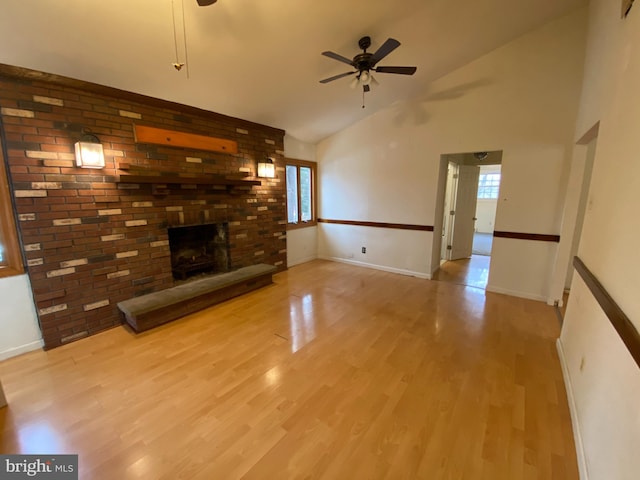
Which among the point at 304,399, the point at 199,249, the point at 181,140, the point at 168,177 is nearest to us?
the point at 304,399

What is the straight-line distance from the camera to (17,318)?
2336mm

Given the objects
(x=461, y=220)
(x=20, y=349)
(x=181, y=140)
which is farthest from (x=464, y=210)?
(x=20, y=349)

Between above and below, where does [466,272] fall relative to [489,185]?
below

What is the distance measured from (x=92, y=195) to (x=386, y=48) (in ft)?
9.92

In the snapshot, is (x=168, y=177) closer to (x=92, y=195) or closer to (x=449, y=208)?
(x=92, y=195)

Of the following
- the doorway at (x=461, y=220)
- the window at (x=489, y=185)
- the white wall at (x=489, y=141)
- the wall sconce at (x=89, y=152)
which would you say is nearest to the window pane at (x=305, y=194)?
the white wall at (x=489, y=141)

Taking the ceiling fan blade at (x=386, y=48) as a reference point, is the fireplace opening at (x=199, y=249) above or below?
below

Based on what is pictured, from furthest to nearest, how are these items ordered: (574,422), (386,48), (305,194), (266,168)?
1. (305,194)
2. (266,168)
3. (386,48)
4. (574,422)

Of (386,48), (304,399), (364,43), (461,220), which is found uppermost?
(364,43)

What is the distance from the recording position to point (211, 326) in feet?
9.37

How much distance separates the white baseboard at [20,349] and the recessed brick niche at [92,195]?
12cm

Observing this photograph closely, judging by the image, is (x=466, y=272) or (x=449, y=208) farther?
(x=449, y=208)

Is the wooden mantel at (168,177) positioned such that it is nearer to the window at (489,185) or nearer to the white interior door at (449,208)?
the white interior door at (449,208)

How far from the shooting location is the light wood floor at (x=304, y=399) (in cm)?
143
